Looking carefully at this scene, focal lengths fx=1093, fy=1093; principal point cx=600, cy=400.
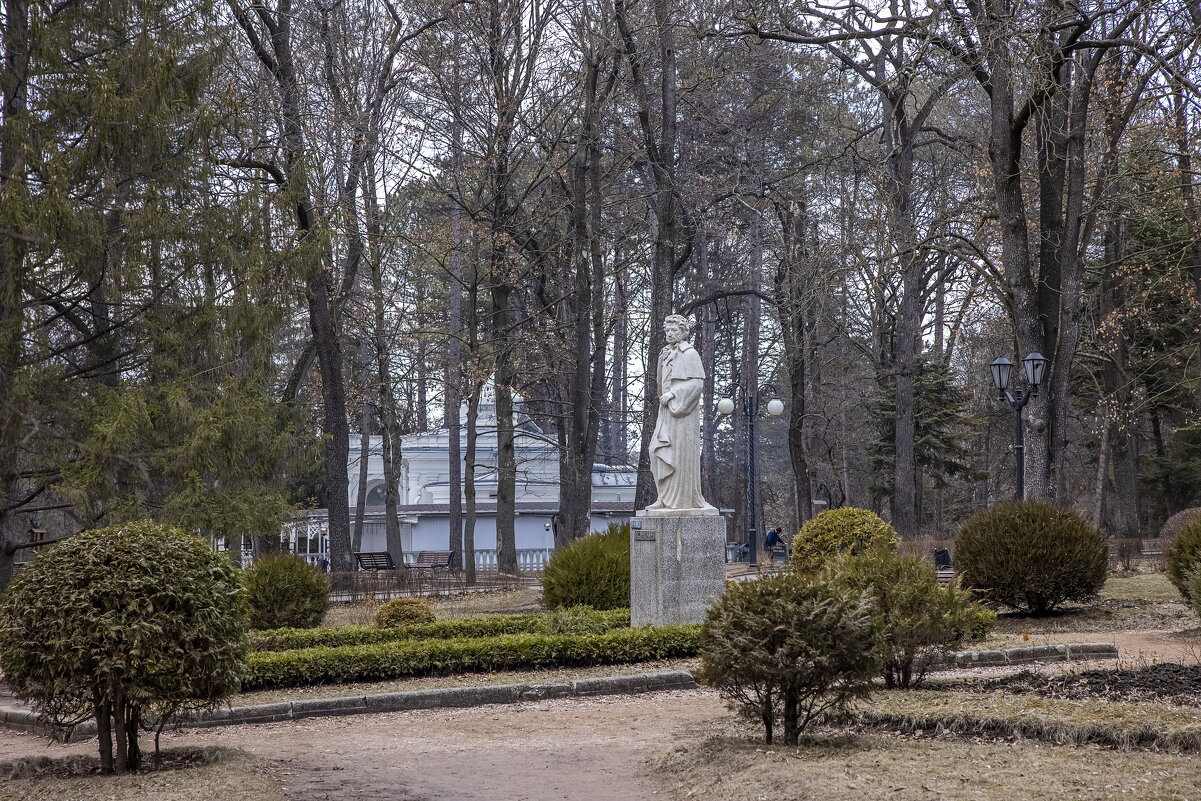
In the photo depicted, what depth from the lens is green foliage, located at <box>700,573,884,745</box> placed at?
700cm

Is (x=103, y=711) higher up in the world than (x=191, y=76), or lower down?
lower down

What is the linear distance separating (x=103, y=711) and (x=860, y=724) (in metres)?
5.21

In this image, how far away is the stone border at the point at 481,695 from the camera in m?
9.95

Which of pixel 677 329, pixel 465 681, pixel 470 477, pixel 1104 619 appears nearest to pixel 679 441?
pixel 677 329

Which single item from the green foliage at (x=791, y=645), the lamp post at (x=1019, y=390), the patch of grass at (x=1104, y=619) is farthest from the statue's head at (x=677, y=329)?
the green foliage at (x=791, y=645)

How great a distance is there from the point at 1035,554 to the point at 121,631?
11.8 metres

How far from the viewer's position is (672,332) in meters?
13.6

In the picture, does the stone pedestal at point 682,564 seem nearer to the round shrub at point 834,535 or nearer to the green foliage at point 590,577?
the green foliage at point 590,577

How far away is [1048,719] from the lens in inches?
291

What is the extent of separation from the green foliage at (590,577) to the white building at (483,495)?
71.8 ft

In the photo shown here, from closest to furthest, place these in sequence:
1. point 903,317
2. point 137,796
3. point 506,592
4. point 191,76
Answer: point 137,796
point 191,76
point 506,592
point 903,317

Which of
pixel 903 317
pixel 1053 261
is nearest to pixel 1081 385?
pixel 903 317

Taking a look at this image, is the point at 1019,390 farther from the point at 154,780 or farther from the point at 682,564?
the point at 154,780

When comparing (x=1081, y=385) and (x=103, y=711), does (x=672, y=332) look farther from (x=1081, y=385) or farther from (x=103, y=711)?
(x=1081, y=385)
